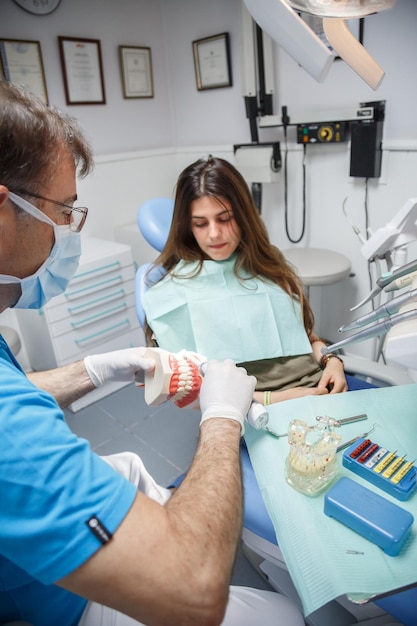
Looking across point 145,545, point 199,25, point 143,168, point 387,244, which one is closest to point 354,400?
point 387,244

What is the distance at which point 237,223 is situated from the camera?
1.48m

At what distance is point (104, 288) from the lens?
2.25 m

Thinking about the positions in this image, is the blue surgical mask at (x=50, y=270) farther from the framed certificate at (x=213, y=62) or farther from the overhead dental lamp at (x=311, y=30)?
the framed certificate at (x=213, y=62)

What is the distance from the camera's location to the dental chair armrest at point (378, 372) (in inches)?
51.6

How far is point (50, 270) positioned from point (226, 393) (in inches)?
19.0

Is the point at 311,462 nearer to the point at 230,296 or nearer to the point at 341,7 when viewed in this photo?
the point at 230,296

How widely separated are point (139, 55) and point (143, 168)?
28.1 inches

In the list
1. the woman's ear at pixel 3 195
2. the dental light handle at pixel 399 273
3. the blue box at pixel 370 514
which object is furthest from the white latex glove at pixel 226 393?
the woman's ear at pixel 3 195

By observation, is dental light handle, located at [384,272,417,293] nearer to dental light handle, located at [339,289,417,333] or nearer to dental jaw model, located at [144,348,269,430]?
dental light handle, located at [339,289,417,333]

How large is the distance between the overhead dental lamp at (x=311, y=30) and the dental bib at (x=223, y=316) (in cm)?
74

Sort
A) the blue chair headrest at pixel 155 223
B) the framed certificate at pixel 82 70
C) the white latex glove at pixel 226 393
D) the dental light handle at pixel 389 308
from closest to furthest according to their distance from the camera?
1. the dental light handle at pixel 389 308
2. the white latex glove at pixel 226 393
3. the blue chair headrest at pixel 155 223
4. the framed certificate at pixel 82 70

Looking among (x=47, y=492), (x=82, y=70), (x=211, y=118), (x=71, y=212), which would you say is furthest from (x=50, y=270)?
(x=211, y=118)

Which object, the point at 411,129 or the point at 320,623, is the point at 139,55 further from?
the point at 320,623

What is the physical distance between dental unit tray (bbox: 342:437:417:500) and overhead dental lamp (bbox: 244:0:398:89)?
0.83 m
